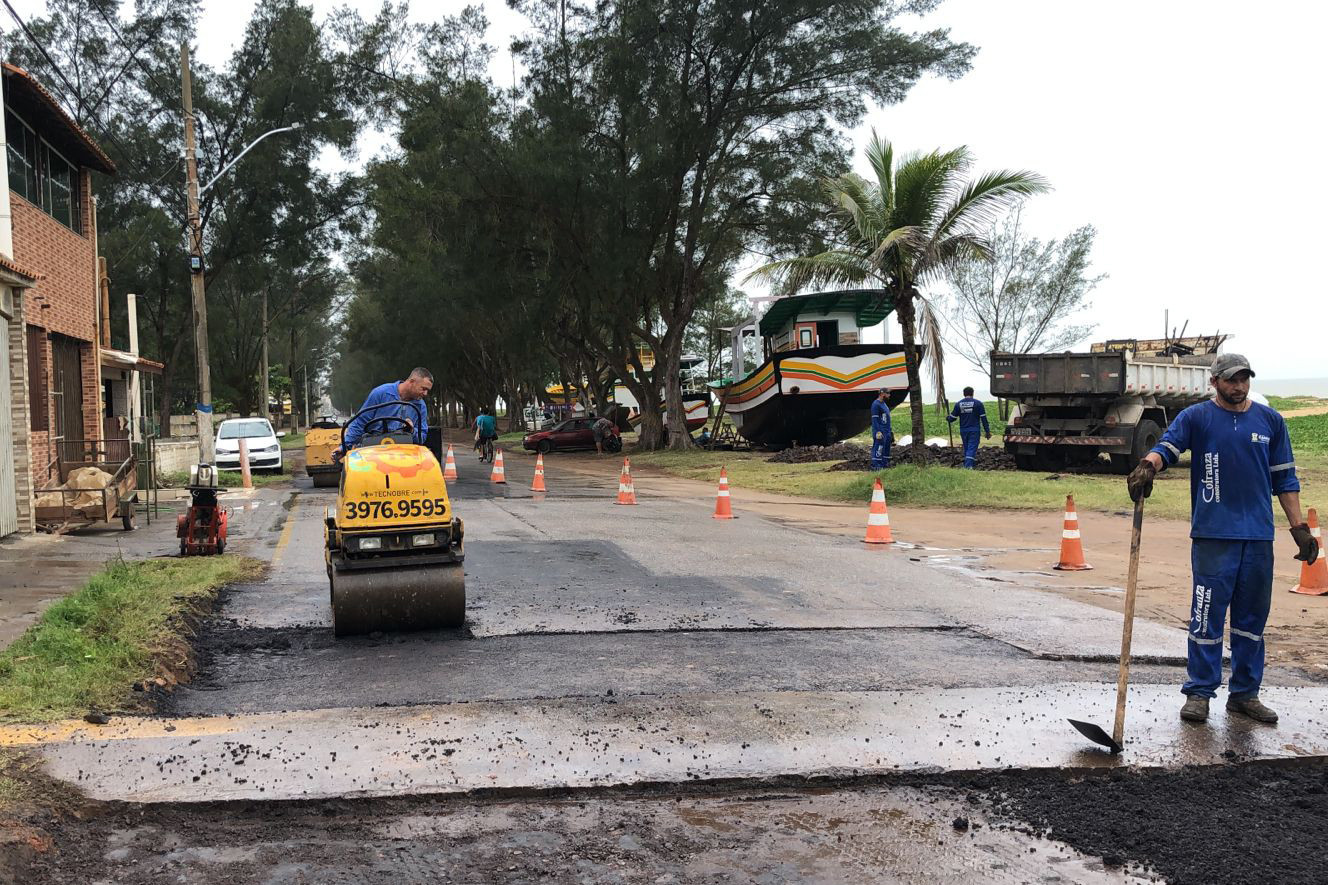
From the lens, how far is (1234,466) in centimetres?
596

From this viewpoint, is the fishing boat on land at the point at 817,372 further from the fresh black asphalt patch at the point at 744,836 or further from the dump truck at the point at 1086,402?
the fresh black asphalt patch at the point at 744,836

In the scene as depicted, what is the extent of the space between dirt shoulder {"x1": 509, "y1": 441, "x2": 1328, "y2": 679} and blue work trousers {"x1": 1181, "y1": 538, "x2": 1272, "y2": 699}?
1.44 metres

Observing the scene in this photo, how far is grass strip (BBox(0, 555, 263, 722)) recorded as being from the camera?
5.62 meters

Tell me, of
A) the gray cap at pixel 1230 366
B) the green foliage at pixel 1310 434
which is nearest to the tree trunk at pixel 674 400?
the green foliage at pixel 1310 434

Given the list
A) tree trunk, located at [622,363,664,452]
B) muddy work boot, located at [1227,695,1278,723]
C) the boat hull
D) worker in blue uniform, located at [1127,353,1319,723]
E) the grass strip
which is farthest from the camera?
tree trunk, located at [622,363,664,452]

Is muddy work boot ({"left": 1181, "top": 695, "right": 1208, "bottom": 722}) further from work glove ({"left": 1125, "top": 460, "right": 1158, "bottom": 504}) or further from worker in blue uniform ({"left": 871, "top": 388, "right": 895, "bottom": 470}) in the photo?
worker in blue uniform ({"left": 871, "top": 388, "right": 895, "bottom": 470})

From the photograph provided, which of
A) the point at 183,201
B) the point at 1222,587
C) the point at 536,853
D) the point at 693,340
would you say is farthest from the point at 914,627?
the point at 693,340

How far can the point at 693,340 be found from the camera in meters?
75.1

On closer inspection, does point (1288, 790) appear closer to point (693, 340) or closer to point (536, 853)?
point (536, 853)

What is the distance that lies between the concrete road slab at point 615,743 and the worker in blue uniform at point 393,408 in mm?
2795

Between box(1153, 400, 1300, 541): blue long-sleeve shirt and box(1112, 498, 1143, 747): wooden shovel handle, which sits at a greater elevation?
box(1153, 400, 1300, 541): blue long-sleeve shirt

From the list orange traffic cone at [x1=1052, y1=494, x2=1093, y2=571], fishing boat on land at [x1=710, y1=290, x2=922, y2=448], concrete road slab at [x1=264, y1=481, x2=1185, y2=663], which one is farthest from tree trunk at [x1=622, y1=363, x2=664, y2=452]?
orange traffic cone at [x1=1052, y1=494, x2=1093, y2=571]

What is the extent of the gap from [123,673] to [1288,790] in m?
5.78

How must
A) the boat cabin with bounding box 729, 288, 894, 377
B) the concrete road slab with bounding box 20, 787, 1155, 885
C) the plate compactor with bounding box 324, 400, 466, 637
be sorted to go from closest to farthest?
the concrete road slab with bounding box 20, 787, 1155, 885, the plate compactor with bounding box 324, 400, 466, 637, the boat cabin with bounding box 729, 288, 894, 377
